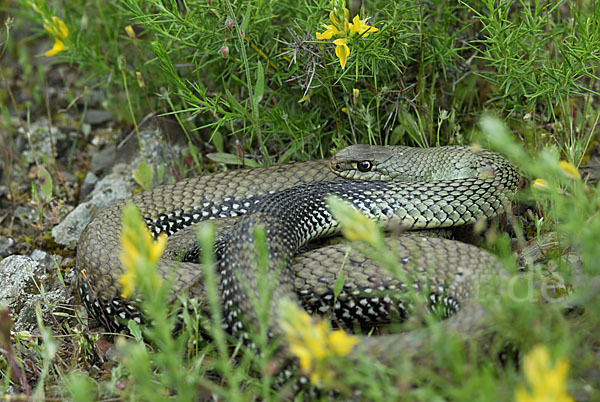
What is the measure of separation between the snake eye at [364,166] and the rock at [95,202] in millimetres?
2251

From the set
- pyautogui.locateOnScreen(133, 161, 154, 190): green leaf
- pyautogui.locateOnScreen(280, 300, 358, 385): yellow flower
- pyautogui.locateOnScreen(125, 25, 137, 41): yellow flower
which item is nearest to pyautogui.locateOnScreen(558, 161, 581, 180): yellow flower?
pyautogui.locateOnScreen(280, 300, 358, 385): yellow flower

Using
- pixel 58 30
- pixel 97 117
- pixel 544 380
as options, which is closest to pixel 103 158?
pixel 97 117

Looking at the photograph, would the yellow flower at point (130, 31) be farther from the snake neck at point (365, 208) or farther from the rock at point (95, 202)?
the snake neck at point (365, 208)

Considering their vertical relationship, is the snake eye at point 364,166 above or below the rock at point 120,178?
above

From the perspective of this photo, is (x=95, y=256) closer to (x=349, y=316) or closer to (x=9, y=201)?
(x=349, y=316)

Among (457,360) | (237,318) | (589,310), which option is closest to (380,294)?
(237,318)

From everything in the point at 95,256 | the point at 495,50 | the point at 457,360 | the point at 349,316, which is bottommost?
the point at 349,316

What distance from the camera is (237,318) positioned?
371cm

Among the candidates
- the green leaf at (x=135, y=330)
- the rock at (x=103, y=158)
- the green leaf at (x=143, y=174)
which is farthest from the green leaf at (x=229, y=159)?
the green leaf at (x=135, y=330)

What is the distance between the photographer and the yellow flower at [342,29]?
14.5 ft

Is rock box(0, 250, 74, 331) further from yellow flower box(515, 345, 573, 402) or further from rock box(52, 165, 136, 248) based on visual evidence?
yellow flower box(515, 345, 573, 402)

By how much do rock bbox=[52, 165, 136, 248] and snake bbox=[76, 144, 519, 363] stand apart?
1.90 ft

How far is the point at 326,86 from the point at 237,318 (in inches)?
86.6

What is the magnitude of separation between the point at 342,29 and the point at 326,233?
1477mm
